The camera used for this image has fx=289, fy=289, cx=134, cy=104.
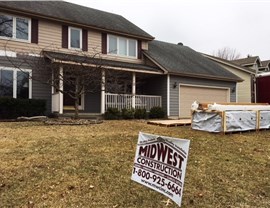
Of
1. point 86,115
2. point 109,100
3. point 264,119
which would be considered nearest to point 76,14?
point 109,100

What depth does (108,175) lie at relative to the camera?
4922 mm

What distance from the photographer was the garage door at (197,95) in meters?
17.8

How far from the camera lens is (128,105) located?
15820 millimetres

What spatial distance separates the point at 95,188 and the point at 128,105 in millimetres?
11458

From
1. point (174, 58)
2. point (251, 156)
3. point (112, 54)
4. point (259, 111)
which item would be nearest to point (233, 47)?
point (174, 58)

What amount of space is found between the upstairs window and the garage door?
365 inches

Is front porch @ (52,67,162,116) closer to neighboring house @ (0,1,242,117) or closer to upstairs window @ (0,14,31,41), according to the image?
neighboring house @ (0,1,242,117)

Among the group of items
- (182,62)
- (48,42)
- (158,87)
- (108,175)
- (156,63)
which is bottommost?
(108,175)

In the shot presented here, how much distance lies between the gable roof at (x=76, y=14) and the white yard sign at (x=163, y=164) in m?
12.5

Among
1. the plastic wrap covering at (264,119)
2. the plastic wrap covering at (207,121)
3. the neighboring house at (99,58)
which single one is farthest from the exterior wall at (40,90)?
the plastic wrap covering at (264,119)

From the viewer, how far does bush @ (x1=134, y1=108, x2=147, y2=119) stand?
50.7 feet

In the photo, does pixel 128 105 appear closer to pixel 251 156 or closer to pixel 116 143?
pixel 116 143

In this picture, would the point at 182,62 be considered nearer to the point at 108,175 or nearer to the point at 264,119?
the point at 264,119

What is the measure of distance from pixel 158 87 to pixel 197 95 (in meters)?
2.79
